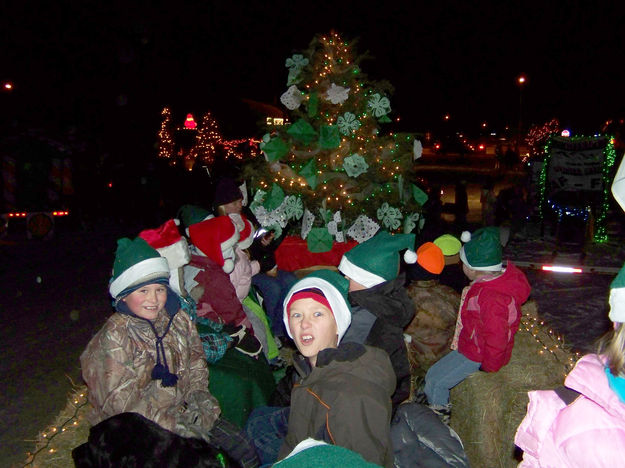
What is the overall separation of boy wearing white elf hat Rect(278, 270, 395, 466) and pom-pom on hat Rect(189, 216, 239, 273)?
164 cm

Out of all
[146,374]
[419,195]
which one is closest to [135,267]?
[146,374]

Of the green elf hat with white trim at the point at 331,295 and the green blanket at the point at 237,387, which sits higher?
the green elf hat with white trim at the point at 331,295

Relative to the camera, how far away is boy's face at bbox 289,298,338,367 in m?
2.78

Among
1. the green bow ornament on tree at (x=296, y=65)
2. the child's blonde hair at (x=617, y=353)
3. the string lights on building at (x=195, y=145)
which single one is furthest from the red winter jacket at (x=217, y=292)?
the string lights on building at (x=195, y=145)

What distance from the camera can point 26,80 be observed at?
1798 centimetres

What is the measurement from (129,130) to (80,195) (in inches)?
253

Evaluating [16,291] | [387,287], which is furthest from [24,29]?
[387,287]

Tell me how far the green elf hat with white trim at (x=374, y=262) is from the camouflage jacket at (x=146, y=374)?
1.17m

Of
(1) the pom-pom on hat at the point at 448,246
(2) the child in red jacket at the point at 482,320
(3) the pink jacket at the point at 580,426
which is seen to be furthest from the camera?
(1) the pom-pom on hat at the point at 448,246

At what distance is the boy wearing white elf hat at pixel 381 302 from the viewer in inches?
128

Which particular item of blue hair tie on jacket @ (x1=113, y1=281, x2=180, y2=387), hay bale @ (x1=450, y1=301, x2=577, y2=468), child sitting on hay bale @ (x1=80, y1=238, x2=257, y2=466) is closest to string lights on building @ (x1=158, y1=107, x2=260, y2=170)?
hay bale @ (x1=450, y1=301, x2=577, y2=468)

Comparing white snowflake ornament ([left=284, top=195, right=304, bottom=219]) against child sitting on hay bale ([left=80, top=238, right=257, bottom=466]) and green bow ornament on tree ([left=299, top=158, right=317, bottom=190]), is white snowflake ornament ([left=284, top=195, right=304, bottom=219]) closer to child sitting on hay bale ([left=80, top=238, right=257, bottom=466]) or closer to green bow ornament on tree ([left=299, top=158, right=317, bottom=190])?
green bow ornament on tree ([left=299, top=158, right=317, bottom=190])

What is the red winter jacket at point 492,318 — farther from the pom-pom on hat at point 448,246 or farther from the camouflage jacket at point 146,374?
the camouflage jacket at point 146,374

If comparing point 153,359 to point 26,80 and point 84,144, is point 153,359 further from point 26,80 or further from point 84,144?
point 26,80
